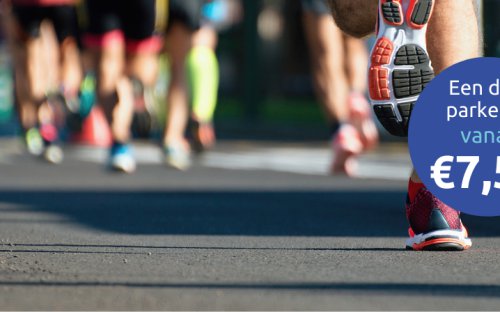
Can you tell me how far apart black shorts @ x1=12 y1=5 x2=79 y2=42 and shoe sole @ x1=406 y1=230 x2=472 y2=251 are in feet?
22.1

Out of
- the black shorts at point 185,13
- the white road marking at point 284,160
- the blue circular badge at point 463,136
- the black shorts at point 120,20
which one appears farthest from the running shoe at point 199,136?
the blue circular badge at point 463,136

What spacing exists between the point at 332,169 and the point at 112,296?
599cm

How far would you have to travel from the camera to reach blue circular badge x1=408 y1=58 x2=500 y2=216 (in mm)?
4742

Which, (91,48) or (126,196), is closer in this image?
(126,196)

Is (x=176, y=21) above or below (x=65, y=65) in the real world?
above

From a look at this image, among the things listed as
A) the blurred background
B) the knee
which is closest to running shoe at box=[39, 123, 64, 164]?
the blurred background

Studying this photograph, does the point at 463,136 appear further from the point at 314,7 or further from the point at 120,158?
the point at 120,158

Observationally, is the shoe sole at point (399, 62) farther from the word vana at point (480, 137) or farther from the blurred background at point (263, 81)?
the blurred background at point (263, 81)

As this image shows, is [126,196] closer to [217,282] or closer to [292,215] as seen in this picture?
[292,215]

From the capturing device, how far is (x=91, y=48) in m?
9.76

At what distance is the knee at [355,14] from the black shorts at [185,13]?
460cm

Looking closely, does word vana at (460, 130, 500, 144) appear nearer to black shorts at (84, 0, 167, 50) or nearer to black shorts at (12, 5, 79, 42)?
black shorts at (84, 0, 167, 50)

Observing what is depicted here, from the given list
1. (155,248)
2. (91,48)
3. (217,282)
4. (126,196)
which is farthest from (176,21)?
(217,282)

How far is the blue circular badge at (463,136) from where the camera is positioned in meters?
4.74
